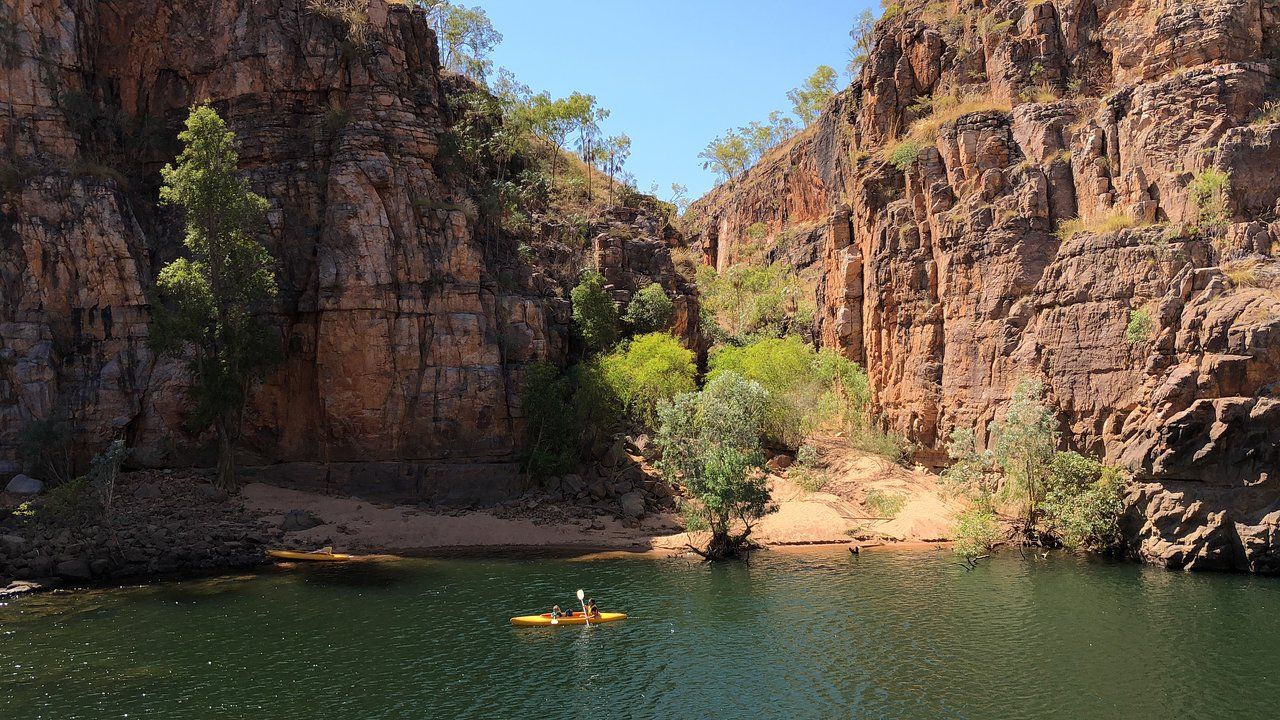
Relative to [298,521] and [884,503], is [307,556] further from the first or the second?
[884,503]

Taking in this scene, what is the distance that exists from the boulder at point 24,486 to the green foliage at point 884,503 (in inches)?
1535

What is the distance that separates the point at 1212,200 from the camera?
115ft

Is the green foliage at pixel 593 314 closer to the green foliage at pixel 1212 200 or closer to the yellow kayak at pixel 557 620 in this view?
the yellow kayak at pixel 557 620

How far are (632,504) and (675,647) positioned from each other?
1819cm

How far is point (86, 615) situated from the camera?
27141 mm

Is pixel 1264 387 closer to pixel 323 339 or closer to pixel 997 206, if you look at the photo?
pixel 997 206

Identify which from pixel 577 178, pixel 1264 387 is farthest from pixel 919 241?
pixel 577 178

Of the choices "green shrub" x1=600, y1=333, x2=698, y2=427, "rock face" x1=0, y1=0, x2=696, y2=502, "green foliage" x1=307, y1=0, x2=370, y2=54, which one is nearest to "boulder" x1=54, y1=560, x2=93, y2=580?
"rock face" x1=0, y1=0, x2=696, y2=502

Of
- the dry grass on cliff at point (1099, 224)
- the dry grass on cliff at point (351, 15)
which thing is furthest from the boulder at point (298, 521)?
the dry grass on cliff at point (1099, 224)

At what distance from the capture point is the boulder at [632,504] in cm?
4188

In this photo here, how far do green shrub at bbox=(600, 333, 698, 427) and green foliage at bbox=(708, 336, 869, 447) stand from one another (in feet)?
9.36

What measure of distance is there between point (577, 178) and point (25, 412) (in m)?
41.5

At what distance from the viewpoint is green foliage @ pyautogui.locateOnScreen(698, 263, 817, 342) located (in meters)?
71.4

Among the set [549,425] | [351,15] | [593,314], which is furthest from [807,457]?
[351,15]
